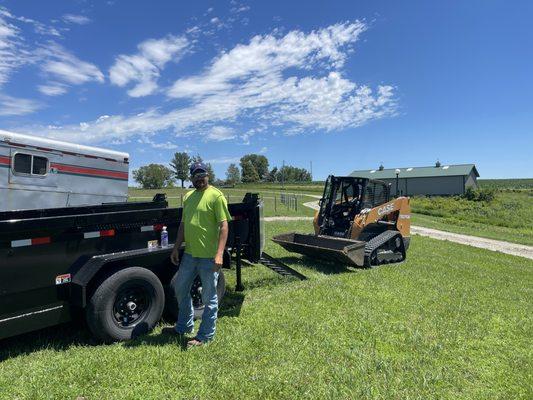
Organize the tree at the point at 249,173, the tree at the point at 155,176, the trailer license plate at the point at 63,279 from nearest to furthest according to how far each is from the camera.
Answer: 1. the trailer license plate at the point at 63,279
2. the tree at the point at 155,176
3. the tree at the point at 249,173

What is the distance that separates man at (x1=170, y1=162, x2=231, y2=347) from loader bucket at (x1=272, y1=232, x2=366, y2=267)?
4742 millimetres

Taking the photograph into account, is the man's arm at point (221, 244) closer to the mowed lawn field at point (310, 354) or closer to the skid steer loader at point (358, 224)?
the mowed lawn field at point (310, 354)

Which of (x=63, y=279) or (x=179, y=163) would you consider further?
(x=179, y=163)

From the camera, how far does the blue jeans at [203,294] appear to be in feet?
15.3

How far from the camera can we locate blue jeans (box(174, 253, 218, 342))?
15.3 ft

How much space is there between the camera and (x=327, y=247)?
9680 millimetres

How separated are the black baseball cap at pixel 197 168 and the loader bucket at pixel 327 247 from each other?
493 cm

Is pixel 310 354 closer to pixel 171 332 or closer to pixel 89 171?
pixel 171 332

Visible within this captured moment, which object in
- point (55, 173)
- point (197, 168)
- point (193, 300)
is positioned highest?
point (55, 173)

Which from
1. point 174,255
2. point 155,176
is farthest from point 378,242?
point 155,176

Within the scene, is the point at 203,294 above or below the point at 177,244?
below

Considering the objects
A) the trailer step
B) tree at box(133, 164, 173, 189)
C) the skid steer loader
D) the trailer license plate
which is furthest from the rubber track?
tree at box(133, 164, 173, 189)

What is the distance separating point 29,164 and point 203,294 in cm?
719

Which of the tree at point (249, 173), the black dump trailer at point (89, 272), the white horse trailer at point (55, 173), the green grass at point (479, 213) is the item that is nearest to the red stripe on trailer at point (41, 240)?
the black dump trailer at point (89, 272)
